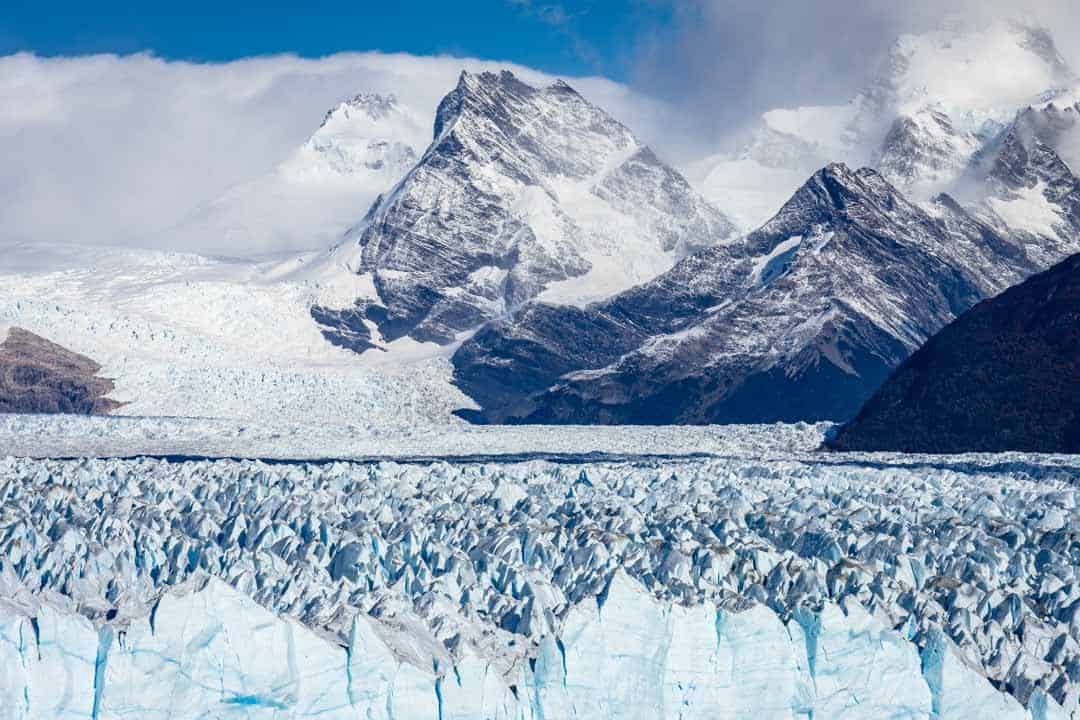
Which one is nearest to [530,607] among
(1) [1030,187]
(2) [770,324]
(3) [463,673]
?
(3) [463,673]

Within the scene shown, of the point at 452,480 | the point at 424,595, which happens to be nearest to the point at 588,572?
the point at 424,595

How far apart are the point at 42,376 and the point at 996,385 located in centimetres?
6769

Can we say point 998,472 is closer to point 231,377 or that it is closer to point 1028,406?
point 1028,406

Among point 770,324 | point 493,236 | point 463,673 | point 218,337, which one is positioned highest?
point 493,236

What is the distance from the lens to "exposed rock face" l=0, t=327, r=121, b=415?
350 ft

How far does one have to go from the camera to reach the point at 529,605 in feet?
96.6

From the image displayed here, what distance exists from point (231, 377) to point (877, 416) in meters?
46.0

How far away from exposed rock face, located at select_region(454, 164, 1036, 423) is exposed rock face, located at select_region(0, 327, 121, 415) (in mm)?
34324

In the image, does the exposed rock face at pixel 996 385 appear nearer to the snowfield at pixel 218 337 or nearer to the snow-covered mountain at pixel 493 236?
the snowfield at pixel 218 337

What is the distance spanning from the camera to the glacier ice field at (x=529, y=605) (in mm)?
25594

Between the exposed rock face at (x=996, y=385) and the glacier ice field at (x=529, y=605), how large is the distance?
29.5 meters

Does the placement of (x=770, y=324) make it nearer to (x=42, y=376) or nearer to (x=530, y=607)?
(x=42, y=376)

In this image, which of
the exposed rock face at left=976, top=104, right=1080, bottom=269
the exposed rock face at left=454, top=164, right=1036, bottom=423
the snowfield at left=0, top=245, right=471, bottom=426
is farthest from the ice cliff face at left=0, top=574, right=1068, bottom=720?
the exposed rock face at left=976, top=104, right=1080, bottom=269

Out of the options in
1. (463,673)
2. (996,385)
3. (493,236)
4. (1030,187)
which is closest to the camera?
(463,673)
